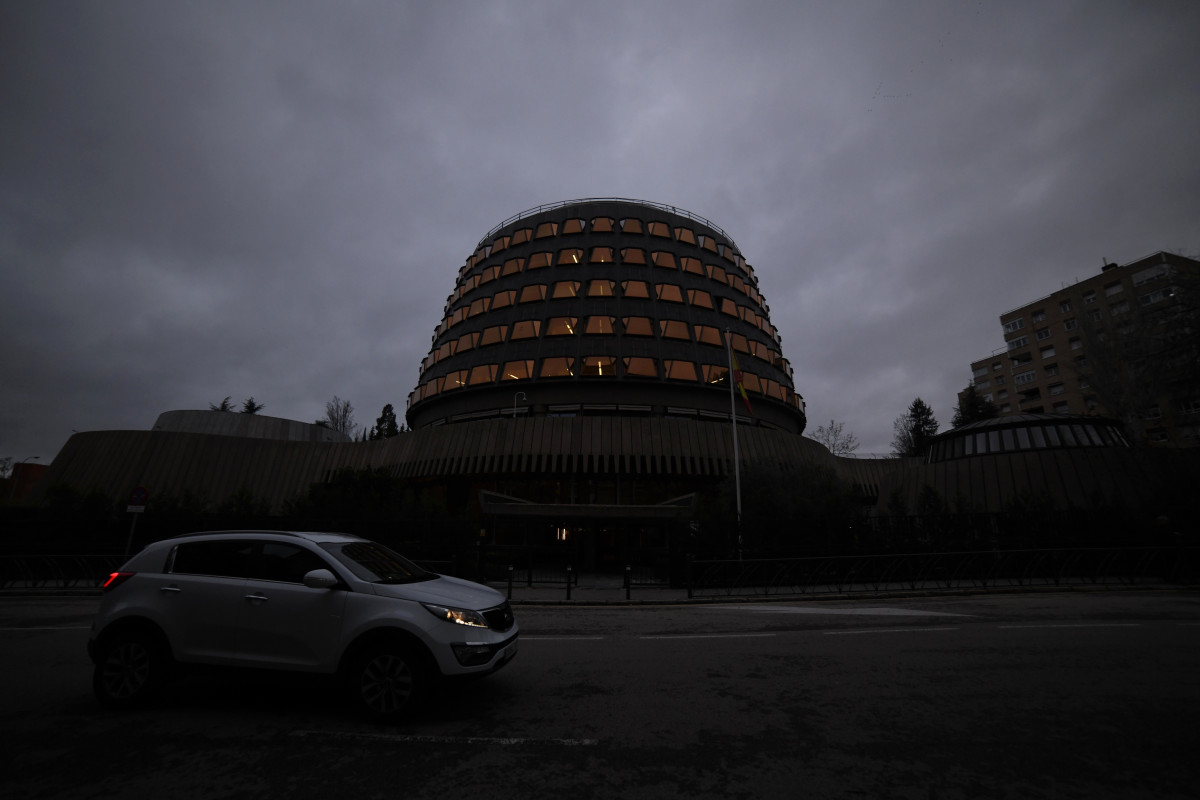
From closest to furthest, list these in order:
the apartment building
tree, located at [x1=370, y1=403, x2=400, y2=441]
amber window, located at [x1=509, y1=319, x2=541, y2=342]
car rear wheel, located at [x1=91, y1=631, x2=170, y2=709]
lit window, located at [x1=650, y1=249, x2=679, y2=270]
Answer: car rear wheel, located at [x1=91, y1=631, x2=170, y2=709] < the apartment building < amber window, located at [x1=509, y1=319, x2=541, y2=342] < lit window, located at [x1=650, y1=249, x2=679, y2=270] < tree, located at [x1=370, y1=403, x2=400, y2=441]

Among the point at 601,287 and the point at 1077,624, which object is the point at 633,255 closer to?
the point at 601,287

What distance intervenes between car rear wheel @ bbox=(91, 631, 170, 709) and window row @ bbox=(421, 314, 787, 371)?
114 ft

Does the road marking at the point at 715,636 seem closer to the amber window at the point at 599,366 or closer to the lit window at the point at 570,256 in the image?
the amber window at the point at 599,366

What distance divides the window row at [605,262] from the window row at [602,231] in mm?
2395

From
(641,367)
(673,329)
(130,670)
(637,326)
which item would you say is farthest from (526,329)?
(130,670)

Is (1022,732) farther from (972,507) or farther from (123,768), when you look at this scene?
(972,507)

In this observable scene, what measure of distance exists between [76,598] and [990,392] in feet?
346

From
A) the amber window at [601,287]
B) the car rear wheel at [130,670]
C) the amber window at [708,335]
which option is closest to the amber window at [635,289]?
the amber window at [601,287]

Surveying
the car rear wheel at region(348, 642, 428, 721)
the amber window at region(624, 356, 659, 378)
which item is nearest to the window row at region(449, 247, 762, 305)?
the amber window at region(624, 356, 659, 378)

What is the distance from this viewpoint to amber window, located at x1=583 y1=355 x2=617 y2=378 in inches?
1470

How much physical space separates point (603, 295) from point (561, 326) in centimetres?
444

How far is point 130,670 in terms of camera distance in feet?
18.9

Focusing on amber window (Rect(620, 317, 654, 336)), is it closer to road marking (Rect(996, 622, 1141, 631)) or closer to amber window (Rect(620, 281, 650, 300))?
amber window (Rect(620, 281, 650, 300))

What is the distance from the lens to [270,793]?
3.78 m
